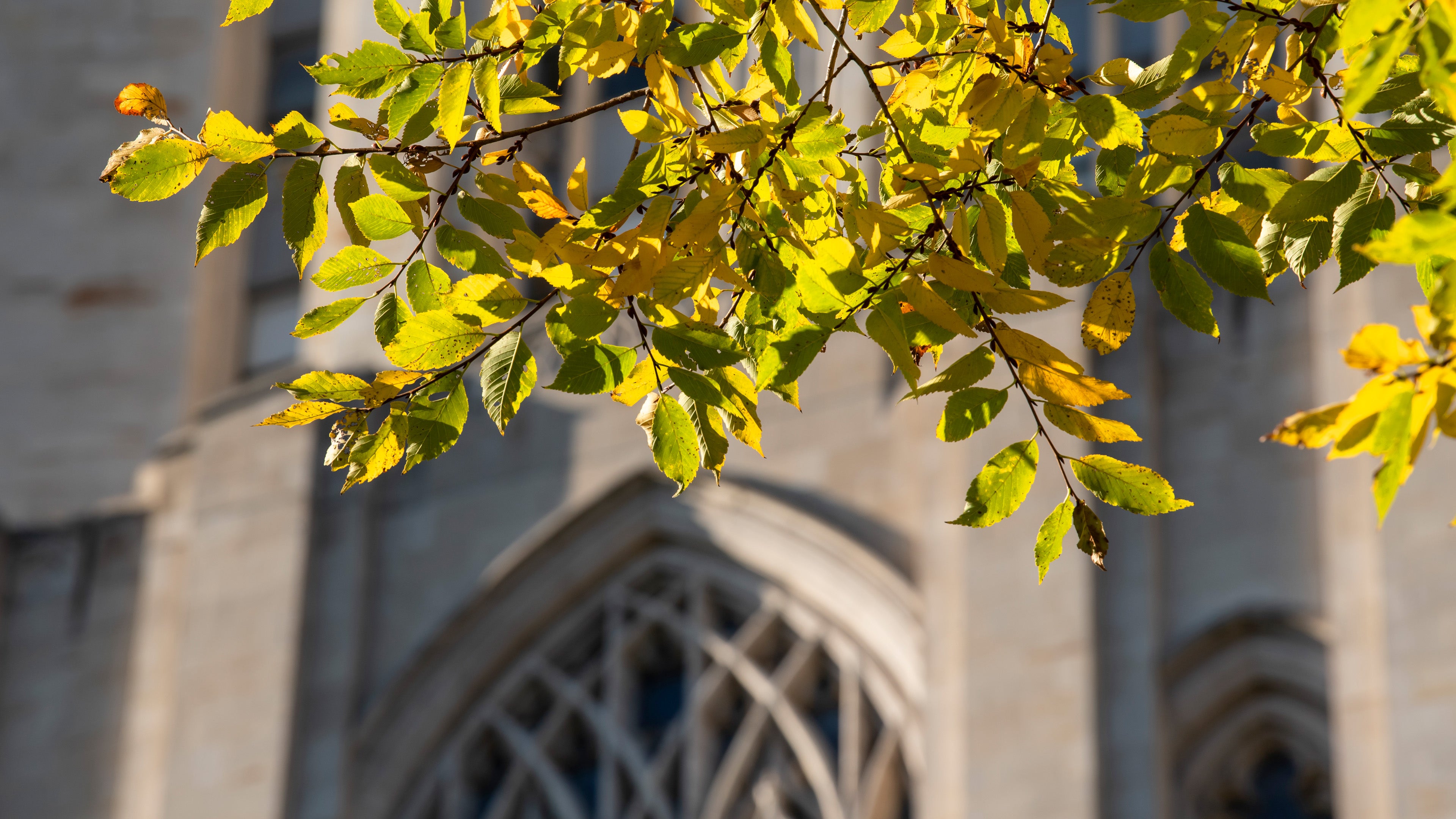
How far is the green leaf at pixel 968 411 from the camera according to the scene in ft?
10.3

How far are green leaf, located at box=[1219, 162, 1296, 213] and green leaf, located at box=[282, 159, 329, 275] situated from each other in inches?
55.9

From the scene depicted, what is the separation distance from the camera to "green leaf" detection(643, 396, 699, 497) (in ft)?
10.7

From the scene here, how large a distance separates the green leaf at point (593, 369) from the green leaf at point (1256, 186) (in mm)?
978

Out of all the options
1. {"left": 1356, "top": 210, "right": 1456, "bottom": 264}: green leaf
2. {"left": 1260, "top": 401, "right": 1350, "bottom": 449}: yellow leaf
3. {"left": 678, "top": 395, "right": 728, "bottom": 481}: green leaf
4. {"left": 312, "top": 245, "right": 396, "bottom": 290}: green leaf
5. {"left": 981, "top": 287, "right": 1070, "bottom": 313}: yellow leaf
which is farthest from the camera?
{"left": 312, "top": 245, "right": 396, "bottom": 290}: green leaf

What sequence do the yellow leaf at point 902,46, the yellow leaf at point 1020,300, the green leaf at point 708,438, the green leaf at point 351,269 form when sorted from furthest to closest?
the yellow leaf at point 902,46 < the green leaf at point 351,269 < the green leaf at point 708,438 < the yellow leaf at point 1020,300

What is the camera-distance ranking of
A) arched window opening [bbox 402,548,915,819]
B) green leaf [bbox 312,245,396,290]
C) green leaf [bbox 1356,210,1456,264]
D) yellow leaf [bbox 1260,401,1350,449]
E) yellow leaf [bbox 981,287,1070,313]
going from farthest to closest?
arched window opening [bbox 402,548,915,819] → green leaf [bbox 312,245,396,290] → yellow leaf [bbox 981,287,1070,313] → yellow leaf [bbox 1260,401,1350,449] → green leaf [bbox 1356,210,1456,264]

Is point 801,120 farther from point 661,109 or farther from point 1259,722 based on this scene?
point 1259,722

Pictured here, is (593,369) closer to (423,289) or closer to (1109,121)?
(423,289)

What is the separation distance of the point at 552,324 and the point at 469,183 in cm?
823

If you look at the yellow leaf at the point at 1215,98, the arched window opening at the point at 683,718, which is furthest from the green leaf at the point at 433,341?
the arched window opening at the point at 683,718

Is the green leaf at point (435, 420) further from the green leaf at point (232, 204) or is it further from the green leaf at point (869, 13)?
the green leaf at point (869, 13)

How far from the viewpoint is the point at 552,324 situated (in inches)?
126

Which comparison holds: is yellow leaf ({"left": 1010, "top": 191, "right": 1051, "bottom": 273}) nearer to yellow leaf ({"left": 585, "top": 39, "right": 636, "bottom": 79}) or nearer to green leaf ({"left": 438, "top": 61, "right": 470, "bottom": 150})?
yellow leaf ({"left": 585, "top": 39, "right": 636, "bottom": 79})

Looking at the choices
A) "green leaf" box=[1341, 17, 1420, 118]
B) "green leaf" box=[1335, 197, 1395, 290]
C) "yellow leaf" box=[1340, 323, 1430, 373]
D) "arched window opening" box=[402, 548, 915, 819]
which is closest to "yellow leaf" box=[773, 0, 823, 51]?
"green leaf" box=[1335, 197, 1395, 290]
